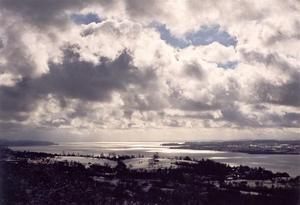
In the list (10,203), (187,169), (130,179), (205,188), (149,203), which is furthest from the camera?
(187,169)

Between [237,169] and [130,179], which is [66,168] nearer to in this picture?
[130,179]

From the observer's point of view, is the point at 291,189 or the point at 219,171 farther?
the point at 219,171

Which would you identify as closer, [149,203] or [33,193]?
[33,193]

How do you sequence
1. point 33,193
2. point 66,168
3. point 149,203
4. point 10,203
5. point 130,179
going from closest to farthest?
point 10,203 → point 33,193 → point 149,203 → point 130,179 → point 66,168

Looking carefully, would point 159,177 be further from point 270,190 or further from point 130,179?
point 270,190

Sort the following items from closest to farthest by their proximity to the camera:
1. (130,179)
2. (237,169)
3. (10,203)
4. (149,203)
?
(10,203) < (149,203) < (130,179) < (237,169)

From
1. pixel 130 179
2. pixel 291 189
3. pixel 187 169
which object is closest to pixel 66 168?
pixel 130 179

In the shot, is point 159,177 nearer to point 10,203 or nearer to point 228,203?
point 228,203

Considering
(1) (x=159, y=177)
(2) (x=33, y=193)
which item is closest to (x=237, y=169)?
(1) (x=159, y=177)

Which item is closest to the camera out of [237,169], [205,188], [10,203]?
[10,203]
